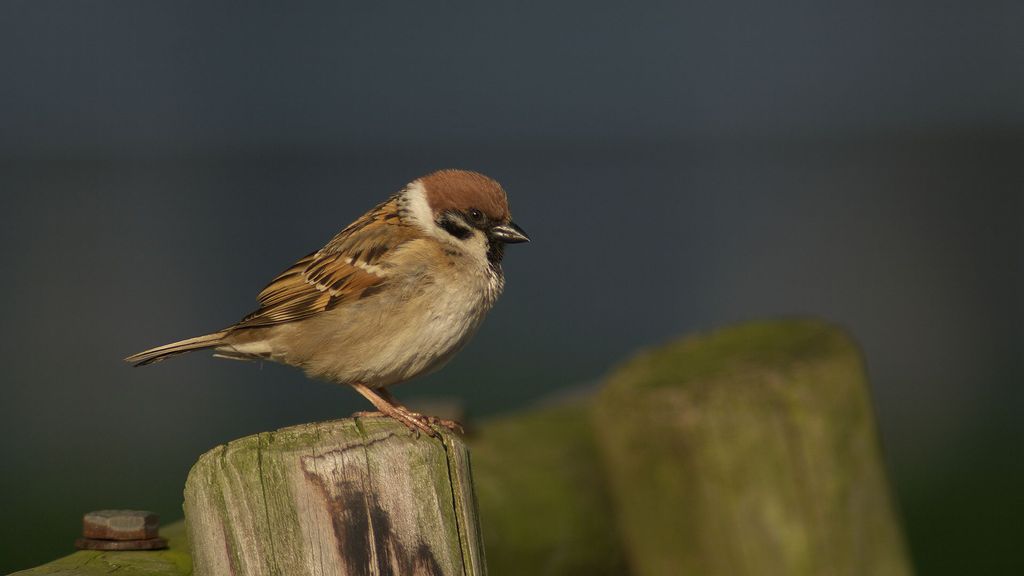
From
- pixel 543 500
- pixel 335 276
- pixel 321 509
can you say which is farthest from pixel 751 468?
pixel 321 509

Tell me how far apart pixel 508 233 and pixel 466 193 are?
18 centimetres

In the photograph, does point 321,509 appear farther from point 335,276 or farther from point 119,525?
point 335,276

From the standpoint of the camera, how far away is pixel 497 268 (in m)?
3.57

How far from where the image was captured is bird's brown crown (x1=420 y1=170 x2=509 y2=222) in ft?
11.5

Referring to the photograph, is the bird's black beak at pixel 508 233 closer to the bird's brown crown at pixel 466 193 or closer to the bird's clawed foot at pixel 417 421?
the bird's brown crown at pixel 466 193

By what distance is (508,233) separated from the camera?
3541 mm

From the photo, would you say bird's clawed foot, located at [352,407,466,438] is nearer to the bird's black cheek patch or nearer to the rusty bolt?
the rusty bolt

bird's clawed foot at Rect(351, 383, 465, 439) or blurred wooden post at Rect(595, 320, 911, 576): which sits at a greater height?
bird's clawed foot at Rect(351, 383, 465, 439)

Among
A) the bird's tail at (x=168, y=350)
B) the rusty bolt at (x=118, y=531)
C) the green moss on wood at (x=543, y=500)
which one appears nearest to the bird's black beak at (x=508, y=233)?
the green moss on wood at (x=543, y=500)

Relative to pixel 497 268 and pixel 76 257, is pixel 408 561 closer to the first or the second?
pixel 497 268

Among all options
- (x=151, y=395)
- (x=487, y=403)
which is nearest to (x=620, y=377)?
(x=487, y=403)

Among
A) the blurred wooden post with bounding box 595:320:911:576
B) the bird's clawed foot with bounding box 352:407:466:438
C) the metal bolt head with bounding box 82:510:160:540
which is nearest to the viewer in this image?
the bird's clawed foot with bounding box 352:407:466:438

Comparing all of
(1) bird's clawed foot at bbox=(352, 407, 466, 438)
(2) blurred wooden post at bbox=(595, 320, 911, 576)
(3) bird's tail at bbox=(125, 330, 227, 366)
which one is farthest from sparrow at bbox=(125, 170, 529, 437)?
(2) blurred wooden post at bbox=(595, 320, 911, 576)

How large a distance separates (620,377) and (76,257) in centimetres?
1239
